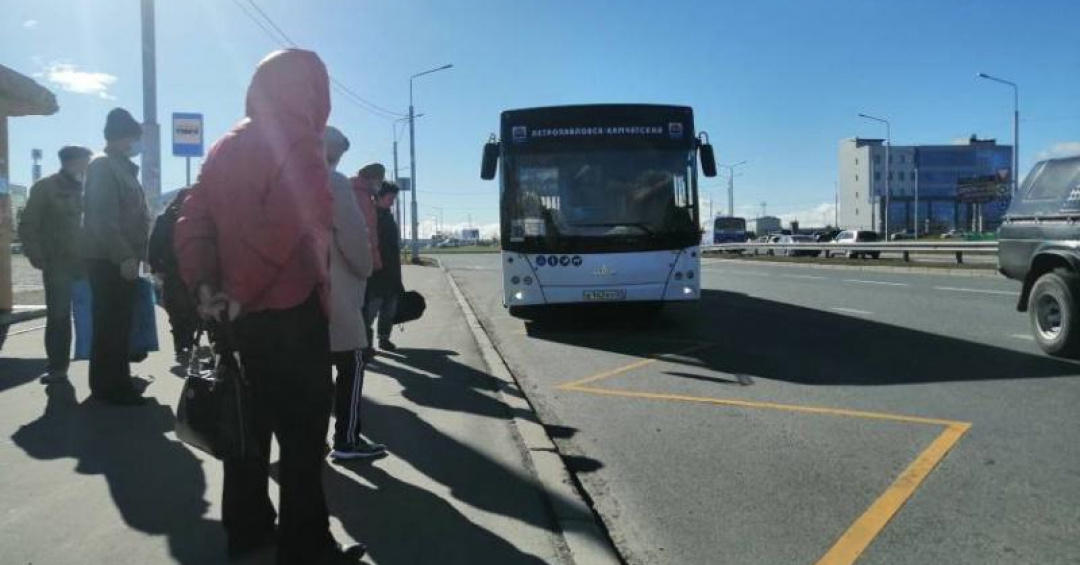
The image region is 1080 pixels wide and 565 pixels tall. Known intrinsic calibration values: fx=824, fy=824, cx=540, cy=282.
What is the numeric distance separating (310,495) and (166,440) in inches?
98.2

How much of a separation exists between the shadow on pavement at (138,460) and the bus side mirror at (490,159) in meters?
6.09

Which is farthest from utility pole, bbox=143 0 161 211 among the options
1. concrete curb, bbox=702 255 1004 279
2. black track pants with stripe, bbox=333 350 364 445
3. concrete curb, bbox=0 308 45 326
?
concrete curb, bbox=702 255 1004 279

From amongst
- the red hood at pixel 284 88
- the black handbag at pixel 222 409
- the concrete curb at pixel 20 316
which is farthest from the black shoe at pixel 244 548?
the concrete curb at pixel 20 316

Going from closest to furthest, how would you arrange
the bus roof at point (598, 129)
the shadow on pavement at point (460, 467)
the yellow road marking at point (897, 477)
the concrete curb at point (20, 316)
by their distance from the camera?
the yellow road marking at point (897, 477) → the shadow on pavement at point (460, 467) → the bus roof at point (598, 129) → the concrete curb at point (20, 316)

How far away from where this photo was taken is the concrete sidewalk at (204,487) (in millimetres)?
3463

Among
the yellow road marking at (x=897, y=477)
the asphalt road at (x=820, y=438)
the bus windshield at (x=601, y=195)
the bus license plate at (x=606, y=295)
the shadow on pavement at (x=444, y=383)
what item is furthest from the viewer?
the bus windshield at (x=601, y=195)

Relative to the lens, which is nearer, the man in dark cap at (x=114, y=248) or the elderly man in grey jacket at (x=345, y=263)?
the elderly man in grey jacket at (x=345, y=263)

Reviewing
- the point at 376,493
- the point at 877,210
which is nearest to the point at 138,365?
the point at 376,493

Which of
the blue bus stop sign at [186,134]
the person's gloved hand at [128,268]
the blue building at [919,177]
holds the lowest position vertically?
the person's gloved hand at [128,268]

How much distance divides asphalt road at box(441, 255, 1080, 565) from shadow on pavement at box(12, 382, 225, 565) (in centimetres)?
189

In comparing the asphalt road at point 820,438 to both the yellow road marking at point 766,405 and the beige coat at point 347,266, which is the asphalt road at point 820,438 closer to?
the yellow road marking at point 766,405

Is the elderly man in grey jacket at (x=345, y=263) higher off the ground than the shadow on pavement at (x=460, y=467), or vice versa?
the elderly man in grey jacket at (x=345, y=263)

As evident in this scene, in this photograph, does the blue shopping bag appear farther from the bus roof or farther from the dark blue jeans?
the bus roof

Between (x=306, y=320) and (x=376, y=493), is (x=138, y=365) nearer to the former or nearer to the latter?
(x=376, y=493)
